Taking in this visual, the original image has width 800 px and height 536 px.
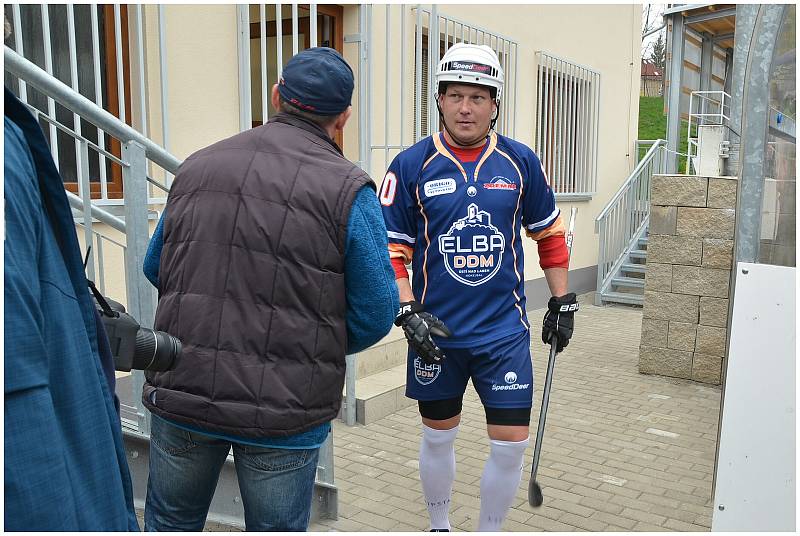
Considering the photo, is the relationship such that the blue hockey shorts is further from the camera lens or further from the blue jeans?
the camera lens

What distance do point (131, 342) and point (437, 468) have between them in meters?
2.14

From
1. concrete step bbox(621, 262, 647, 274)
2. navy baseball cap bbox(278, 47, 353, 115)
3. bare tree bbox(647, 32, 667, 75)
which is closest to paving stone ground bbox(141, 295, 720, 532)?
navy baseball cap bbox(278, 47, 353, 115)

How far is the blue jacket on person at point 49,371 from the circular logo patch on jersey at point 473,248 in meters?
2.05

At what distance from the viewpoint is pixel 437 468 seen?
3.45 meters

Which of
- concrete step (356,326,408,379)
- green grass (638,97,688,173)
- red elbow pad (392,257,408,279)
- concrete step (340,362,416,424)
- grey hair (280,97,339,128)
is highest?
green grass (638,97,688,173)

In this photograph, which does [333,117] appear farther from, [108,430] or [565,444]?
[565,444]

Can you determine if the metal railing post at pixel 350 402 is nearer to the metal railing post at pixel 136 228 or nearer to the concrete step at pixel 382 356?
the concrete step at pixel 382 356

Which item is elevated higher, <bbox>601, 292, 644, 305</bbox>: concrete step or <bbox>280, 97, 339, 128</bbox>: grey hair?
A: <bbox>280, 97, 339, 128</bbox>: grey hair

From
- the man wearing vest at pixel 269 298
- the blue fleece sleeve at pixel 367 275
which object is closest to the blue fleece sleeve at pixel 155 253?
the man wearing vest at pixel 269 298

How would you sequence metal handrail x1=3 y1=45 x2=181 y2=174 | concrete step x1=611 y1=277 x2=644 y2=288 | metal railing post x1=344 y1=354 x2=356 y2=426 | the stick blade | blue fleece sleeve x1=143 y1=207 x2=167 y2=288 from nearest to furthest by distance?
blue fleece sleeve x1=143 y1=207 x2=167 y2=288 < metal handrail x1=3 y1=45 x2=181 y2=174 < the stick blade < metal railing post x1=344 y1=354 x2=356 y2=426 < concrete step x1=611 y1=277 x2=644 y2=288

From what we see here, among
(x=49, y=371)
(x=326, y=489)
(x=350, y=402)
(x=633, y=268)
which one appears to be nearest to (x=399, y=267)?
(x=326, y=489)

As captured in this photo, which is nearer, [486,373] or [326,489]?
[486,373]

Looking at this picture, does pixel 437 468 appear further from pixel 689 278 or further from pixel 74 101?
pixel 689 278

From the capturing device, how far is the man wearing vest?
2113 millimetres
